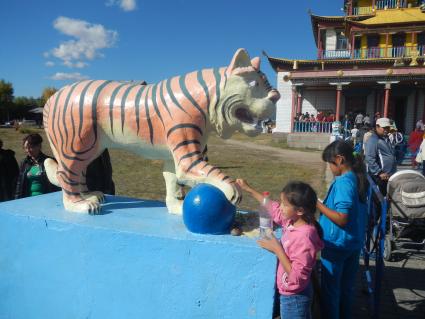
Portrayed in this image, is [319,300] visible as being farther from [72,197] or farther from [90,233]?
[72,197]

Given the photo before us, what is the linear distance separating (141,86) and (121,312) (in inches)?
58.9

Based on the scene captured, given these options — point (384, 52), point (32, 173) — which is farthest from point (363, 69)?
point (32, 173)

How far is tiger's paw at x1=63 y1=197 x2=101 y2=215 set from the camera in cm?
244

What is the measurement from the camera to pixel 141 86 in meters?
2.41

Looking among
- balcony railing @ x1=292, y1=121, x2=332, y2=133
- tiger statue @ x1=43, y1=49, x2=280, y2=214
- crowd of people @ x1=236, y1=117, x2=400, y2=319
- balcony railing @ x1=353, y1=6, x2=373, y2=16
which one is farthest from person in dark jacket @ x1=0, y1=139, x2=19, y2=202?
balcony railing @ x1=353, y1=6, x2=373, y2=16

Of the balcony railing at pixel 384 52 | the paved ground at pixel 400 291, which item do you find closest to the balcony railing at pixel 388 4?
the balcony railing at pixel 384 52

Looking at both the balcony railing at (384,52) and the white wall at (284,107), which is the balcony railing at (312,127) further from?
the balcony railing at (384,52)

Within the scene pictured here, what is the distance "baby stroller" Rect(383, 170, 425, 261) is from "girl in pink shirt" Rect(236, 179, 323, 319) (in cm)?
277

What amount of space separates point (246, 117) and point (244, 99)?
0.40 ft

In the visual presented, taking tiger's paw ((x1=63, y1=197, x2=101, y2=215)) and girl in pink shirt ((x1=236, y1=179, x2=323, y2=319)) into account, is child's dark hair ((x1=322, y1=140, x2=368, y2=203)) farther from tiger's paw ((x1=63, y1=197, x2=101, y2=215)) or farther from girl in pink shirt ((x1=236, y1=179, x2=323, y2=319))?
tiger's paw ((x1=63, y1=197, x2=101, y2=215))

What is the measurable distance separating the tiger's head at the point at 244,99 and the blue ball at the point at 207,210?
1.46 feet

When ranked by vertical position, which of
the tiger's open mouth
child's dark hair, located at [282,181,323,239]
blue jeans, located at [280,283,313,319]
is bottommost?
blue jeans, located at [280,283,313,319]

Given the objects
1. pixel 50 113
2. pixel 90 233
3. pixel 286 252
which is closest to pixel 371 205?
pixel 286 252

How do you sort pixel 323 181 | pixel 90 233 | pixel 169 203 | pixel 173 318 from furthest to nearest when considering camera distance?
pixel 323 181 → pixel 169 203 → pixel 90 233 → pixel 173 318
